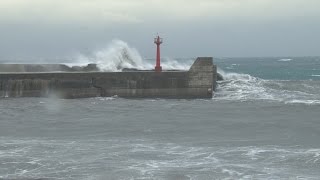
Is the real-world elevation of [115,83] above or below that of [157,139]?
above

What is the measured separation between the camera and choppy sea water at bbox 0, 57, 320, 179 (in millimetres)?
10172

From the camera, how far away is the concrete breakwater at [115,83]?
22.8m

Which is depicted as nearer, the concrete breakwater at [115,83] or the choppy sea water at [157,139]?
the choppy sea water at [157,139]

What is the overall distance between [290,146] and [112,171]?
192 inches

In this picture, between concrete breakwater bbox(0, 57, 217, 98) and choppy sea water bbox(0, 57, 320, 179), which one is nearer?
choppy sea water bbox(0, 57, 320, 179)

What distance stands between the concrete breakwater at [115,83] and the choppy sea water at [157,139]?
68cm

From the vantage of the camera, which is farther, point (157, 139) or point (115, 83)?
point (115, 83)

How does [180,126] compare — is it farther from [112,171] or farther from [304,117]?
[112,171]

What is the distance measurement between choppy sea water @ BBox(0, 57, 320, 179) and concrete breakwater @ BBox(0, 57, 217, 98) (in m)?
0.68

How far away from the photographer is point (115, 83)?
76.6ft

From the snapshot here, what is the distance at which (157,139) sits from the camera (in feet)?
45.0

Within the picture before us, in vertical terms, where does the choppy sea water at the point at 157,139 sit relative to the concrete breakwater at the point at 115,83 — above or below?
below

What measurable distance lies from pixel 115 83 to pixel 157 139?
391 inches

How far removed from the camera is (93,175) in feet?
32.1
